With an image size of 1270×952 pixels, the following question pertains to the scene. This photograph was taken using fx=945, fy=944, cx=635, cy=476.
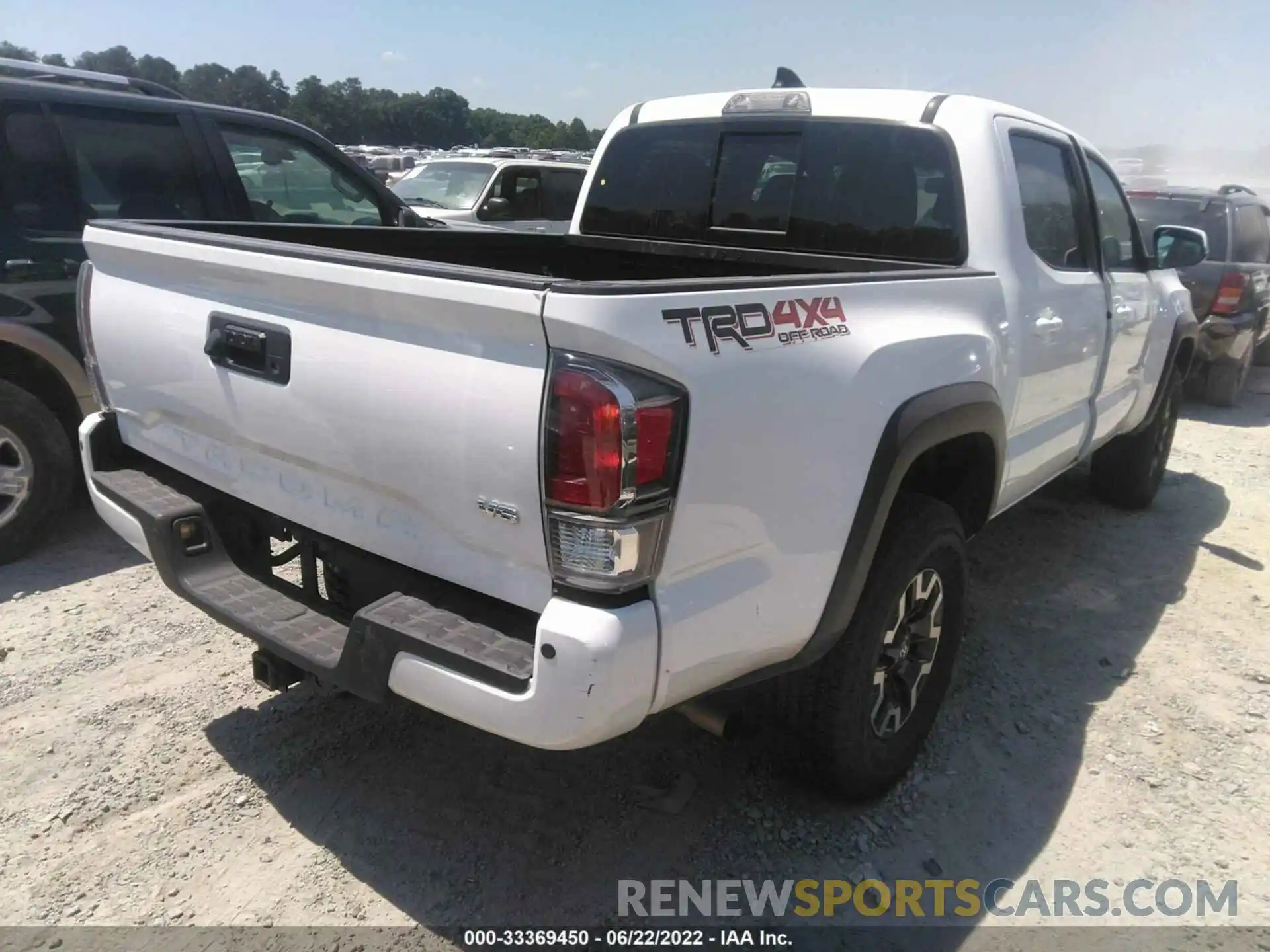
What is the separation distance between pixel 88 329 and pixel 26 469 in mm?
1791

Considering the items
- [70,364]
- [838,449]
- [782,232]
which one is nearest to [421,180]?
[70,364]

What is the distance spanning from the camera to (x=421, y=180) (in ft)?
34.2

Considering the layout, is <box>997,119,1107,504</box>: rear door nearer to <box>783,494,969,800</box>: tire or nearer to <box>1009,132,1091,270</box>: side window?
<box>1009,132,1091,270</box>: side window

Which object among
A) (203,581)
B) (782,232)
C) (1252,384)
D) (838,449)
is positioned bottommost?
(1252,384)

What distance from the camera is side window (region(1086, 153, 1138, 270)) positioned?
4.05 meters

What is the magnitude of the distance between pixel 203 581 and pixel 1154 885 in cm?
272

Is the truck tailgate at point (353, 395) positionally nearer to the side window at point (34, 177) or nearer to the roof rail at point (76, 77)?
the side window at point (34, 177)

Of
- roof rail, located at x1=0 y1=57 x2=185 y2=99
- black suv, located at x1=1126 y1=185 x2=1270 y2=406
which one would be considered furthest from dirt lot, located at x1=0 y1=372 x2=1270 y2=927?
black suv, located at x1=1126 y1=185 x2=1270 y2=406

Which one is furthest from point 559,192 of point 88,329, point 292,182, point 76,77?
point 88,329

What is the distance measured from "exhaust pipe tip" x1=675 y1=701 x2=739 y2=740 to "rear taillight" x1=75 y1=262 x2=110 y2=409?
200 cm

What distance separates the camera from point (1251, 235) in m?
8.34

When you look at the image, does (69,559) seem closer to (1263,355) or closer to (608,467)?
(608,467)

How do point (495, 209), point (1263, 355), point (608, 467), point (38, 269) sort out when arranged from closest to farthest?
1. point (608, 467)
2. point (38, 269)
3. point (495, 209)
4. point (1263, 355)

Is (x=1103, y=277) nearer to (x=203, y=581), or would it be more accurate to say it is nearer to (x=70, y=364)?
(x=203, y=581)
